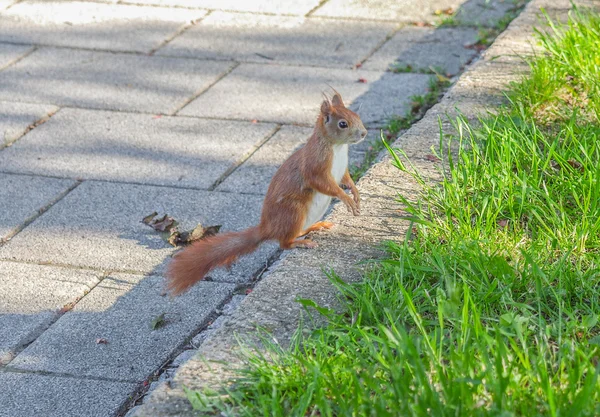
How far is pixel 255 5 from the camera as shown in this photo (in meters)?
6.86

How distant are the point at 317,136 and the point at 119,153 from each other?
1558mm

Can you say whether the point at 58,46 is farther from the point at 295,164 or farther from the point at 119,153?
the point at 295,164

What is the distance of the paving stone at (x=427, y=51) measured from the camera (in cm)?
572

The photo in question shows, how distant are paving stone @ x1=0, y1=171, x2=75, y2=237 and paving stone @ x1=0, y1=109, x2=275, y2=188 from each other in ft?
0.31

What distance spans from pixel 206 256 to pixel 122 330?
1.23 ft

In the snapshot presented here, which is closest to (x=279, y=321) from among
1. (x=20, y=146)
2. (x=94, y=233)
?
(x=94, y=233)

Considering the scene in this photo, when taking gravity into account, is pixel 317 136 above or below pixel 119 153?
above

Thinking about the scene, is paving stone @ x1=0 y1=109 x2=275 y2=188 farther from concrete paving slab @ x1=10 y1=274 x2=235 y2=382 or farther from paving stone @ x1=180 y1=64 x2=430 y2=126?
concrete paving slab @ x1=10 y1=274 x2=235 y2=382

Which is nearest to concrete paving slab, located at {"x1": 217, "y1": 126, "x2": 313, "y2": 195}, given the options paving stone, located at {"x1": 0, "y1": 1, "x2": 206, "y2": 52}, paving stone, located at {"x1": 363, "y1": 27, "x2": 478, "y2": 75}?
paving stone, located at {"x1": 363, "y1": 27, "x2": 478, "y2": 75}

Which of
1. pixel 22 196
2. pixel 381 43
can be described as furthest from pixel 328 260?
pixel 381 43

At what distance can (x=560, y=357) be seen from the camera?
7.34ft

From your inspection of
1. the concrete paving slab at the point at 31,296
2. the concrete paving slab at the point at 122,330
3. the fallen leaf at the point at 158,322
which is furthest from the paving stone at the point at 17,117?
the fallen leaf at the point at 158,322

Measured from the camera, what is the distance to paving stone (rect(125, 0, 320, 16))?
6.76m

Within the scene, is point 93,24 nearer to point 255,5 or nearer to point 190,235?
point 255,5
